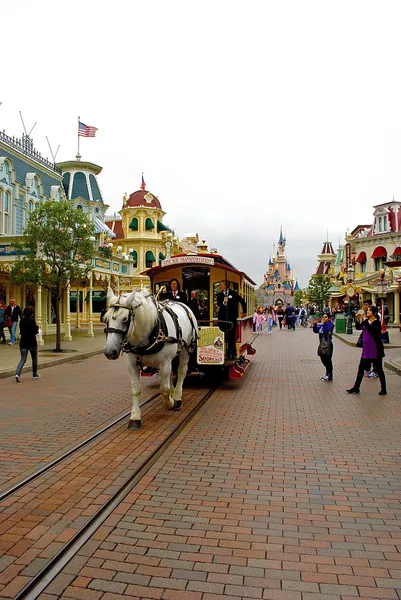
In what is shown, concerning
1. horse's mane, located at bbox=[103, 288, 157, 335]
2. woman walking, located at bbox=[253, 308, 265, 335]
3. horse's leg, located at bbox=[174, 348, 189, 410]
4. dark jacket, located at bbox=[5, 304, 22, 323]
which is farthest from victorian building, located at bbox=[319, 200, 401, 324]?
horse's mane, located at bbox=[103, 288, 157, 335]

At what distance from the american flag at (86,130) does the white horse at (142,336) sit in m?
26.8

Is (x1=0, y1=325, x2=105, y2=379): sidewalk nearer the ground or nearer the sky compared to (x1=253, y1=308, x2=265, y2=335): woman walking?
nearer the ground

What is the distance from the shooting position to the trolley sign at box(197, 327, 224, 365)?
33.5ft

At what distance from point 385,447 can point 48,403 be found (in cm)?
592

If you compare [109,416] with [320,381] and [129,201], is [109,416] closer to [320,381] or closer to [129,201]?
[320,381]

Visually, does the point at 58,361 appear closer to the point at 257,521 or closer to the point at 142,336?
the point at 142,336

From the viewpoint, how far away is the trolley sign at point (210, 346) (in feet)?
33.5

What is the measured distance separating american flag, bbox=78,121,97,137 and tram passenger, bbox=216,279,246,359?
80.2 feet

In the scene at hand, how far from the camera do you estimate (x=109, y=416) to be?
314 inches

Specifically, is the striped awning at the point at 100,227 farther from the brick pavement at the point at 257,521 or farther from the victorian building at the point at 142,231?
the brick pavement at the point at 257,521

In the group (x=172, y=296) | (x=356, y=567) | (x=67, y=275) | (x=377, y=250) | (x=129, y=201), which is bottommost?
(x=356, y=567)

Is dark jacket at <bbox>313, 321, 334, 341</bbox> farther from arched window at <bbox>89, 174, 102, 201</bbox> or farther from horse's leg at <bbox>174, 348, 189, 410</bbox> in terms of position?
arched window at <bbox>89, 174, 102, 201</bbox>

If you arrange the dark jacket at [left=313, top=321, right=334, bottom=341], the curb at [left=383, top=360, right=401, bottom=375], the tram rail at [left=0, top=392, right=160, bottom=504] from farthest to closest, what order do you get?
1. the curb at [left=383, top=360, right=401, bottom=375]
2. the dark jacket at [left=313, top=321, right=334, bottom=341]
3. the tram rail at [left=0, top=392, right=160, bottom=504]

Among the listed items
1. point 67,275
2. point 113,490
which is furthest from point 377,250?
point 113,490
